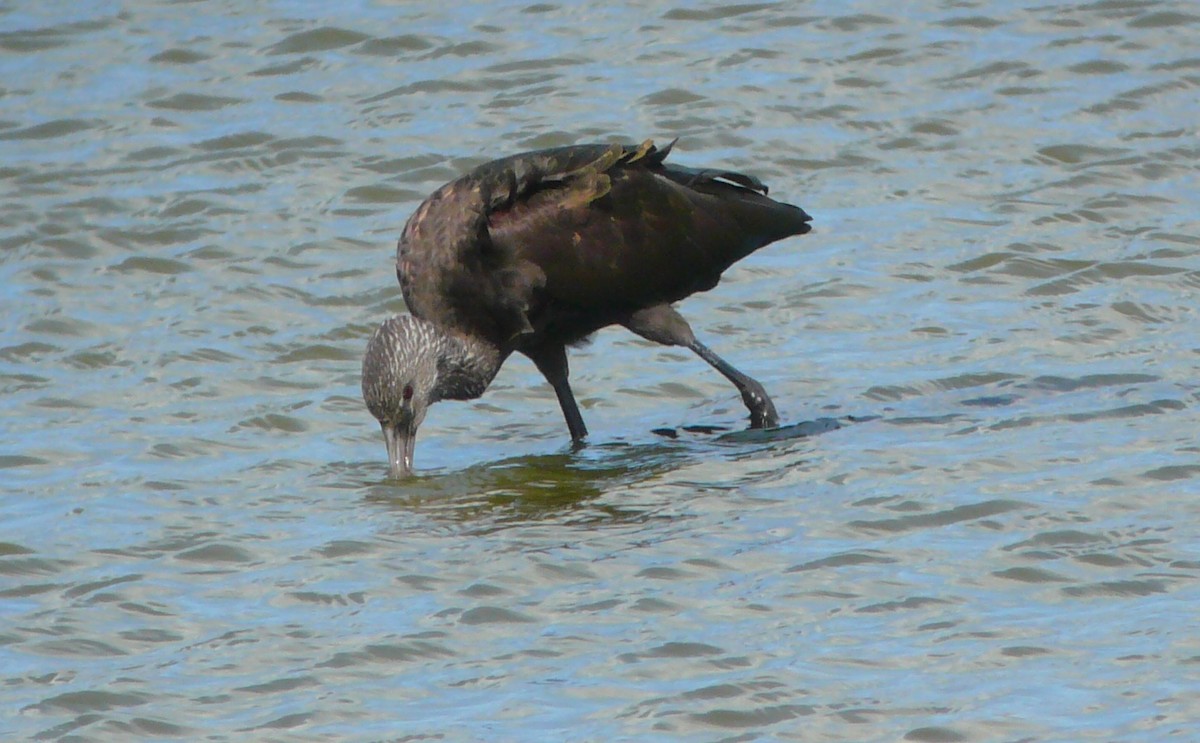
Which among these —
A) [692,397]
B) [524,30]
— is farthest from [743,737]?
[524,30]

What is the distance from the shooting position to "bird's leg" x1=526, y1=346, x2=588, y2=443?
9.14 m

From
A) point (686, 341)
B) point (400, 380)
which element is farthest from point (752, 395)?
point (400, 380)

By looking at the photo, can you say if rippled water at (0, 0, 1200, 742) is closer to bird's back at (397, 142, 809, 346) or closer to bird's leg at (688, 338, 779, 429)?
bird's leg at (688, 338, 779, 429)

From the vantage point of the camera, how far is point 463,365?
8.90 meters

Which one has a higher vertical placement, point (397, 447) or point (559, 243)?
point (559, 243)

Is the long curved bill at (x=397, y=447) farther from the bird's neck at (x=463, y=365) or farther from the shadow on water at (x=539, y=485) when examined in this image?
the bird's neck at (x=463, y=365)

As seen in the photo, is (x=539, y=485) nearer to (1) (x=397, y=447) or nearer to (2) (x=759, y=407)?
(1) (x=397, y=447)

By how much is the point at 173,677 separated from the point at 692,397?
4254 millimetres

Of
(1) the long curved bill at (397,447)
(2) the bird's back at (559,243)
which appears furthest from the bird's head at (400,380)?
(2) the bird's back at (559,243)

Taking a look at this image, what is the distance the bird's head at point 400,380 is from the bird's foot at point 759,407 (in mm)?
1422

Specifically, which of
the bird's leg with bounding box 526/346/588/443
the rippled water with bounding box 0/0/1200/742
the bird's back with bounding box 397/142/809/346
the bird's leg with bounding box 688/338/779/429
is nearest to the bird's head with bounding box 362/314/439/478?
the bird's back with bounding box 397/142/809/346

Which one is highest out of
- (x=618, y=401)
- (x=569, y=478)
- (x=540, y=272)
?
(x=540, y=272)

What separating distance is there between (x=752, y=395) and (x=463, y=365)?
131 cm

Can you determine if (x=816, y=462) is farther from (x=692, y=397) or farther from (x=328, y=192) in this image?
(x=328, y=192)
